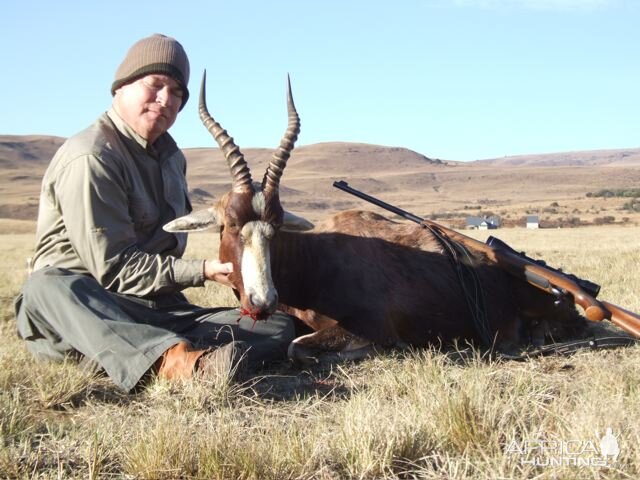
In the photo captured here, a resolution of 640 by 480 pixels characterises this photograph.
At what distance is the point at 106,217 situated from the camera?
570 cm

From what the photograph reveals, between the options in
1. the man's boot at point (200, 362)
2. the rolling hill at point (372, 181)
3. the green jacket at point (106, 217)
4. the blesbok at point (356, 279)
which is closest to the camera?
the man's boot at point (200, 362)

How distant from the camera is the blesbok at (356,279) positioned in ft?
19.7

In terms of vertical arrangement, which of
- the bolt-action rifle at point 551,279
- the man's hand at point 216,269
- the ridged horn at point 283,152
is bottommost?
the bolt-action rifle at point 551,279

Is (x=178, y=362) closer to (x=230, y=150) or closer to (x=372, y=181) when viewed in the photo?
(x=230, y=150)

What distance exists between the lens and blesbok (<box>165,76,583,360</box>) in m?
6.02

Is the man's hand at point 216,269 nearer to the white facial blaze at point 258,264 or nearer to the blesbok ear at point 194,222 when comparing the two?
the white facial blaze at point 258,264

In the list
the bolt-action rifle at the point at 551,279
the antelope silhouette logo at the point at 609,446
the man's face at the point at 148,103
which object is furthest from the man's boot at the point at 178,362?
the bolt-action rifle at the point at 551,279

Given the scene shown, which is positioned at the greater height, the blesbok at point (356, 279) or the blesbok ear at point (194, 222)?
the blesbok ear at point (194, 222)

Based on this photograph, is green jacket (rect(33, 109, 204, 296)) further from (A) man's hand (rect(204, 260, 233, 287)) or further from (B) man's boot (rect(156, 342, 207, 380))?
(B) man's boot (rect(156, 342, 207, 380))

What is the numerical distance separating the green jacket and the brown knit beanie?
0.37 metres

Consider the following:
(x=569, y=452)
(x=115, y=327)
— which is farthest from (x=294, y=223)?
(x=569, y=452)

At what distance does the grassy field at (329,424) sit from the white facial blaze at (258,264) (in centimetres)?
62

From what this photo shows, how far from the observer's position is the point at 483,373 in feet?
16.5

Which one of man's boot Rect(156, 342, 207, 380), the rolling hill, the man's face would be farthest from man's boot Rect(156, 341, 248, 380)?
the rolling hill
